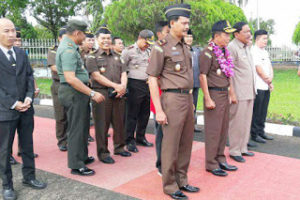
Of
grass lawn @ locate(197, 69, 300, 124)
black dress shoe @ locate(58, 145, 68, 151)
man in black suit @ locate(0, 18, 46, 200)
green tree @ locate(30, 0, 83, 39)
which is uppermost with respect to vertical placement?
green tree @ locate(30, 0, 83, 39)

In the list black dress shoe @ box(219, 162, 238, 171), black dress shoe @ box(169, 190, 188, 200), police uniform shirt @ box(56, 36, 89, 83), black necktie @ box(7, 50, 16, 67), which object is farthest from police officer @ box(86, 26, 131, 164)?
black dress shoe @ box(219, 162, 238, 171)

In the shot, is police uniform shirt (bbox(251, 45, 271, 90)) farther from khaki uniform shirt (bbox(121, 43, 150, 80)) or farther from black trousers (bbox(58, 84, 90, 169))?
black trousers (bbox(58, 84, 90, 169))

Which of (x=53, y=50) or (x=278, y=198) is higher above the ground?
(x=53, y=50)

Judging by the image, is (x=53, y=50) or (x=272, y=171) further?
(x=53, y=50)

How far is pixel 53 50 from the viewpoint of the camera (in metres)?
5.25

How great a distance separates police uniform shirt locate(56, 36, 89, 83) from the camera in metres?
3.60

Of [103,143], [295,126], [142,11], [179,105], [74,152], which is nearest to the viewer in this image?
[179,105]

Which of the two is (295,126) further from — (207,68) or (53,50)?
(53,50)

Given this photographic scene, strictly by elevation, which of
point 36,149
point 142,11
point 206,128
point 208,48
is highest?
point 142,11

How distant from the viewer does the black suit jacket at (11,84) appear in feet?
10.6

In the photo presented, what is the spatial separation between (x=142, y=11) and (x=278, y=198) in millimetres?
13023

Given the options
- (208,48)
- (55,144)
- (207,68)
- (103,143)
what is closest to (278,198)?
(207,68)

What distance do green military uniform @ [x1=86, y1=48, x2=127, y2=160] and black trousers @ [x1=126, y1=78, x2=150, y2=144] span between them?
16.5 inches

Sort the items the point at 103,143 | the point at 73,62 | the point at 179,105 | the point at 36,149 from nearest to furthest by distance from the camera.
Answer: the point at 179,105, the point at 73,62, the point at 103,143, the point at 36,149
